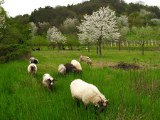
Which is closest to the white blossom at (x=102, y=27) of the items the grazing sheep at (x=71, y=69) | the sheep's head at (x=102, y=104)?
the grazing sheep at (x=71, y=69)

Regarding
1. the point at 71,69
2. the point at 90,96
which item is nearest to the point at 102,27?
the point at 71,69

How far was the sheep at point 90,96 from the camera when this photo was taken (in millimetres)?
7643

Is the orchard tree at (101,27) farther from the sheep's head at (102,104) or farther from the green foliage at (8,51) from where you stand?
the sheep's head at (102,104)

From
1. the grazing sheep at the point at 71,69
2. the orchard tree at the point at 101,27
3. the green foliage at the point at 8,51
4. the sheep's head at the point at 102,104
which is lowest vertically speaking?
the grazing sheep at the point at 71,69

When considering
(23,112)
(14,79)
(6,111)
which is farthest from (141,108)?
(14,79)

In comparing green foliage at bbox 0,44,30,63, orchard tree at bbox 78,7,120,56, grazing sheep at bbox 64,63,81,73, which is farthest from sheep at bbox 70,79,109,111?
orchard tree at bbox 78,7,120,56

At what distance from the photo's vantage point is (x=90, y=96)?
8.12 meters

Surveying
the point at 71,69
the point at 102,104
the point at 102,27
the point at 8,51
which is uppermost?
the point at 102,27

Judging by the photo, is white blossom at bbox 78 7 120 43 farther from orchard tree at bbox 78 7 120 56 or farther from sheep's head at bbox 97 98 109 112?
sheep's head at bbox 97 98 109 112

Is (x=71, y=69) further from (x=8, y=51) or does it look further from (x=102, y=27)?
(x=102, y=27)

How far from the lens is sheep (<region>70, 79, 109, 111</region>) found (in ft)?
25.1

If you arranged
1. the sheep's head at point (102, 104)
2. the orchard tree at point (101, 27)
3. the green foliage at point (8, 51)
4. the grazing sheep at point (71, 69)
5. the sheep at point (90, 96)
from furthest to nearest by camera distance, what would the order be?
the orchard tree at point (101, 27)
the green foliage at point (8, 51)
the grazing sheep at point (71, 69)
the sheep at point (90, 96)
the sheep's head at point (102, 104)

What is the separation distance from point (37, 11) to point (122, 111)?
417 feet

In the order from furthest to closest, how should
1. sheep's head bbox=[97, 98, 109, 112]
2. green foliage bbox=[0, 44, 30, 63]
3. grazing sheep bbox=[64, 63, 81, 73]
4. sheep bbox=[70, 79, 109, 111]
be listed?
green foliage bbox=[0, 44, 30, 63] → grazing sheep bbox=[64, 63, 81, 73] → sheep bbox=[70, 79, 109, 111] → sheep's head bbox=[97, 98, 109, 112]
